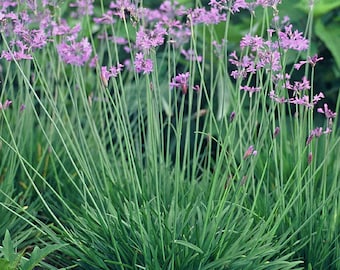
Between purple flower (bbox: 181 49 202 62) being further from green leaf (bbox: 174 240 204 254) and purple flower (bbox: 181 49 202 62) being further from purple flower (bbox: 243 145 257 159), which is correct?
green leaf (bbox: 174 240 204 254)

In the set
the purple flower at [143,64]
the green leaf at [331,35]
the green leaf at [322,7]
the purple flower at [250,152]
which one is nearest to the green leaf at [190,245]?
the purple flower at [250,152]

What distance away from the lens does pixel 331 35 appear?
439cm

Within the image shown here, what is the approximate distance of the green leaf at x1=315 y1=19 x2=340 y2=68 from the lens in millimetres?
4250

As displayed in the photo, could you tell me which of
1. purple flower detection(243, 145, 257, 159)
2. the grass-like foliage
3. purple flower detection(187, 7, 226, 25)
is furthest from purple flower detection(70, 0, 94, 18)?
purple flower detection(243, 145, 257, 159)

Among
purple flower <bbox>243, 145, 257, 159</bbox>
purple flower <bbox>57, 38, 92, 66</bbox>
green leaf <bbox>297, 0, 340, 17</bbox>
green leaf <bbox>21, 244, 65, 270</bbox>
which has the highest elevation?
purple flower <bbox>57, 38, 92, 66</bbox>

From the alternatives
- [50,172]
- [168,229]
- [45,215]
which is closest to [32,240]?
[45,215]

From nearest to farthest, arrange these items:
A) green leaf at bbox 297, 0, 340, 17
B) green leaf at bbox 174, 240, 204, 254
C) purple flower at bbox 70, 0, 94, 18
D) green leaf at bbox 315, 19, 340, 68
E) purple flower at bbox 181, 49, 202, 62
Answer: green leaf at bbox 174, 240, 204, 254, purple flower at bbox 181, 49, 202, 62, purple flower at bbox 70, 0, 94, 18, green leaf at bbox 315, 19, 340, 68, green leaf at bbox 297, 0, 340, 17

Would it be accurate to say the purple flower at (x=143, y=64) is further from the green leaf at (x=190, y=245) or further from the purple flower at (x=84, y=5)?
the green leaf at (x=190, y=245)

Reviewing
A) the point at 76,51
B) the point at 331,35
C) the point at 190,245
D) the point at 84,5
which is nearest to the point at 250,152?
the point at 190,245

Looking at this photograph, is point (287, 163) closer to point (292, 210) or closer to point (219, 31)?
point (292, 210)

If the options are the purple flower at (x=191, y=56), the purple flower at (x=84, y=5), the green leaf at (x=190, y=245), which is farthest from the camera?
the purple flower at (x=84, y=5)

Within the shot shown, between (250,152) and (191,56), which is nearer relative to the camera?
(250,152)

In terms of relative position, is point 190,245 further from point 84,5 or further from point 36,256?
point 84,5

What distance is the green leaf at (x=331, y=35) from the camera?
425cm
